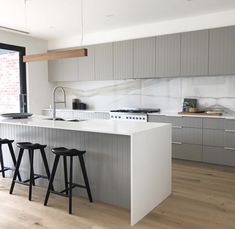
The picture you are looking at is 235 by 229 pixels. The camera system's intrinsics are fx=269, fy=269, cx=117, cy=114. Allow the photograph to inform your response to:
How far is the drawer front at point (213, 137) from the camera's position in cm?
453

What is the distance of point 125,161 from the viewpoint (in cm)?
302

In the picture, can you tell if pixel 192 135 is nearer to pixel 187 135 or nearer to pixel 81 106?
pixel 187 135

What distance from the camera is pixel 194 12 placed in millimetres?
4668

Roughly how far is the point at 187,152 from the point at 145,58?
2.00m

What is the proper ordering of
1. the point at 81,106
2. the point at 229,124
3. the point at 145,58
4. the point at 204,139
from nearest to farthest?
the point at 229,124 → the point at 204,139 → the point at 145,58 → the point at 81,106

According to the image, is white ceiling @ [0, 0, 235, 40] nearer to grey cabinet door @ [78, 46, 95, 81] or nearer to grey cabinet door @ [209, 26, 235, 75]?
grey cabinet door @ [209, 26, 235, 75]

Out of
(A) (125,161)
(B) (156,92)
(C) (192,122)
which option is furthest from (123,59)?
(A) (125,161)

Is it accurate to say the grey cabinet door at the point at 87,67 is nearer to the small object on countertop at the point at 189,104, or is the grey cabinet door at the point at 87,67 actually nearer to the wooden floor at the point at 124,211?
the small object on countertop at the point at 189,104

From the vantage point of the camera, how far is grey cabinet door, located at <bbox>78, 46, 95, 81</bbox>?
20.1ft

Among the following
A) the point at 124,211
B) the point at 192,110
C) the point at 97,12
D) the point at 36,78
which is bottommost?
the point at 124,211

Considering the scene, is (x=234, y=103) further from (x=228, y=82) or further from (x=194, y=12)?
(x=194, y=12)

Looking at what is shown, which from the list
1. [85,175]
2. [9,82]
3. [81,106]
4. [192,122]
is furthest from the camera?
[81,106]

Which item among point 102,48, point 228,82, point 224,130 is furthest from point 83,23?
point 224,130

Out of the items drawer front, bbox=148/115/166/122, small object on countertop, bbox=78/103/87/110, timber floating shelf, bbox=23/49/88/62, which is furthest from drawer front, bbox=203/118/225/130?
small object on countertop, bbox=78/103/87/110
